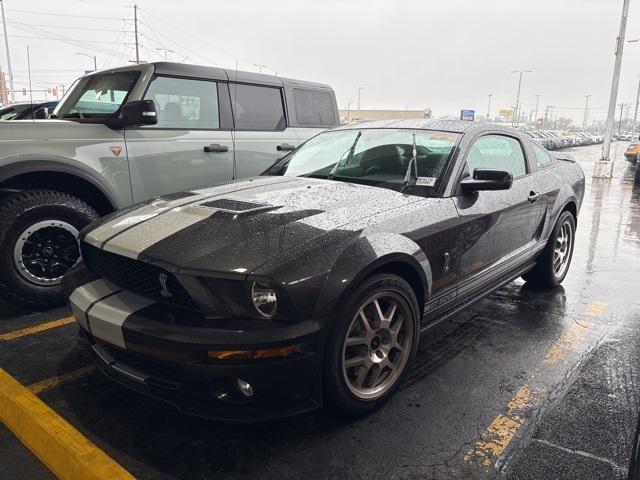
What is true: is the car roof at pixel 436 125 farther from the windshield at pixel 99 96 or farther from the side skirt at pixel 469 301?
the windshield at pixel 99 96

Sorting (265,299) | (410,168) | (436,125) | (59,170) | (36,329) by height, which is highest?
(436,125)

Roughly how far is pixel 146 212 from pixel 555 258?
Answer: 12.2 feet

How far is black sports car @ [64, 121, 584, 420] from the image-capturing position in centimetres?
206

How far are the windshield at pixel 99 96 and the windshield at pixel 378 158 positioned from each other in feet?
5.56

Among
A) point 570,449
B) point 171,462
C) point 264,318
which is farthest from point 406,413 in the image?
point 171,462

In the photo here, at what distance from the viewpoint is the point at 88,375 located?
113 inches

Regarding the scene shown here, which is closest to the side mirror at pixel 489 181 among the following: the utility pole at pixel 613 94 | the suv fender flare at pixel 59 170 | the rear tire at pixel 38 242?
the suv fender flare at pixel 59 170

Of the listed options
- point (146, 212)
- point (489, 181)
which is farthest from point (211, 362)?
point (489, 181)

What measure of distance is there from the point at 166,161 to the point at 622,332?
399 cm

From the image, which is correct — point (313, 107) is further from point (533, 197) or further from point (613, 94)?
point (613, 94)

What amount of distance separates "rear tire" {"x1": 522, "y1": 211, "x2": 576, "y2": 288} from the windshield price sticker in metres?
1.93

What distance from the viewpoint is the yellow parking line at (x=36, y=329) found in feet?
11.2

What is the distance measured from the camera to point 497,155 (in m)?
3.69

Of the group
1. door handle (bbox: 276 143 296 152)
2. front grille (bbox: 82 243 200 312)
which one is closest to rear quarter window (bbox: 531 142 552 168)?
door handle (bbox: 276 143 296 152)
